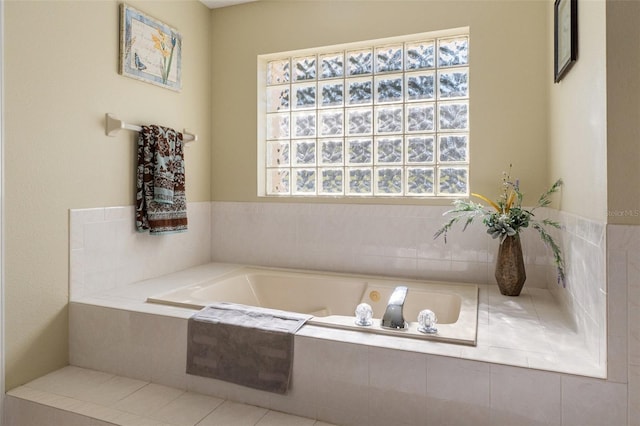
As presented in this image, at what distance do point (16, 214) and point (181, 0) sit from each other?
176 centimetres

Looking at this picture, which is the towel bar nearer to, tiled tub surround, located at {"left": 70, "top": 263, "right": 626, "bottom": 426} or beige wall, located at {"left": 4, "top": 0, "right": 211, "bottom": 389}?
beige wall, located at {"left": 4, "top": 0, "right": 211, "bottom": 389}

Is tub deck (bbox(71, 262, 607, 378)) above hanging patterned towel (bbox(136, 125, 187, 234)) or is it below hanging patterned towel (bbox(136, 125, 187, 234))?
below

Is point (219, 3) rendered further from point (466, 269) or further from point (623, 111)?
point (623, 111)

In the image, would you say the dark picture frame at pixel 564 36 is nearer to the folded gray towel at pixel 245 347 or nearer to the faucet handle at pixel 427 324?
the faucet handle at pixel 427 324

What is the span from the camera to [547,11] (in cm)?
216

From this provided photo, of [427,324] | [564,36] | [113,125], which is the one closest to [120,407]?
[427,324]

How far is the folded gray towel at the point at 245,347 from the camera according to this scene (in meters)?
1.54

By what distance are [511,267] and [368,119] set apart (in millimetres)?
1276

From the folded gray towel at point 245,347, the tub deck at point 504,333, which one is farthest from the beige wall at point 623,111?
the folded gray towel at point 245,347

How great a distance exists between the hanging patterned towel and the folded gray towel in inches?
33.4

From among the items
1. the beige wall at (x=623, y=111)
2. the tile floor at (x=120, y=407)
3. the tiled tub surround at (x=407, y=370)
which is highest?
the beige wall at (x=623, y=111)

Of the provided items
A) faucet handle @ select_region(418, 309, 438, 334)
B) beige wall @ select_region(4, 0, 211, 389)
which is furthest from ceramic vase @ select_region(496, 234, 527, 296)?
beige wall @ select_region(4, 0, 211, 389)

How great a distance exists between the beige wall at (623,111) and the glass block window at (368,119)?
3.97 ft

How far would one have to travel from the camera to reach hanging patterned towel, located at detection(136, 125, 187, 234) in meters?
2.31
